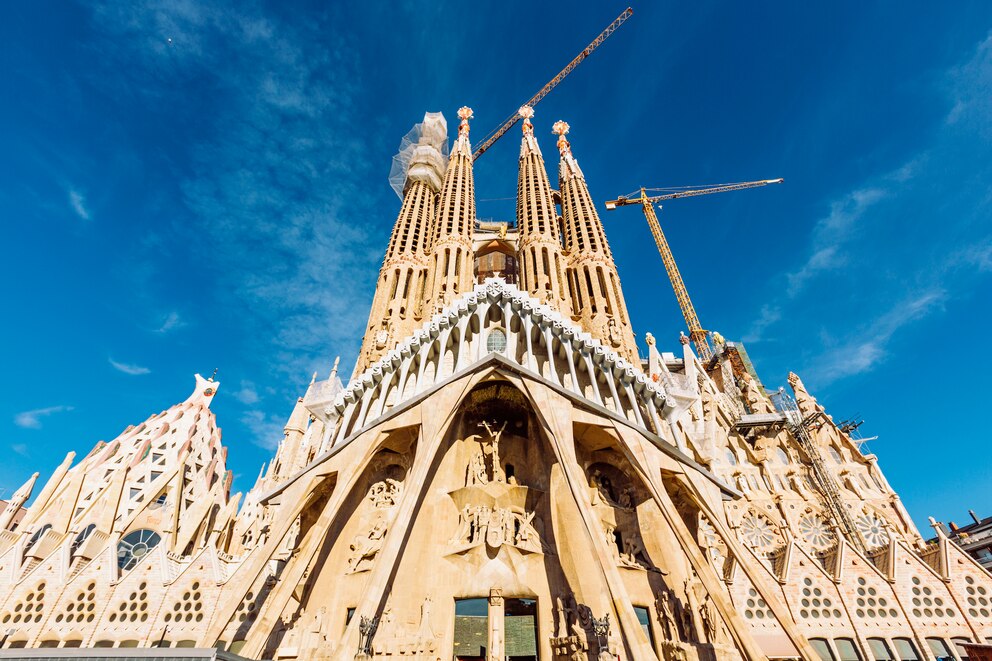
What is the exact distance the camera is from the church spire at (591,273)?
920 inches

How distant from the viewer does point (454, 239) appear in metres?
27.3

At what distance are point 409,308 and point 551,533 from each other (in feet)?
46.5

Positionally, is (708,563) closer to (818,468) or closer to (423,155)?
(818,468)

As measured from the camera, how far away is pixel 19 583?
658 inches

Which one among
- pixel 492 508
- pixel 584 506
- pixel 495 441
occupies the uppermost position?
pixel 495 441

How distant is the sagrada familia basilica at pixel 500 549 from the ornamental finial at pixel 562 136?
18864 mm

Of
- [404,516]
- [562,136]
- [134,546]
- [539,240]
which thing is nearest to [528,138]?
[562,136]

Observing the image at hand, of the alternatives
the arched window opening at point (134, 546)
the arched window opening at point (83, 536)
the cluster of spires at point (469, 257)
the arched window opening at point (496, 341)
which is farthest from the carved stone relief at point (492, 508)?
the arched window opening at point (83, 536)

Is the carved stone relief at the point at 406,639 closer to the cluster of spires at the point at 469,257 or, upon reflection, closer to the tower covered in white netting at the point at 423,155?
the cluster of spires at the point at 469,257

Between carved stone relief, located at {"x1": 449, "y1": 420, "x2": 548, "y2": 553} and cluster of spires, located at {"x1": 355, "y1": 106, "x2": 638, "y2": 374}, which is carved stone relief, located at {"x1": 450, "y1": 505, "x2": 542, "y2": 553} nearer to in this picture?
carved stone relief, located at {"x1": 449, "y1": 420, "x2": 548, "y2": 553}

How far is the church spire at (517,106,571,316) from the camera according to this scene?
991 inches

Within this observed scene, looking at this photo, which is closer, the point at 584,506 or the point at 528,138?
the point at 584,506

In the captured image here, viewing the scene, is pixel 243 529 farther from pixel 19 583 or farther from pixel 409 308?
pixel 409 308

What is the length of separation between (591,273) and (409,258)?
438 inches
